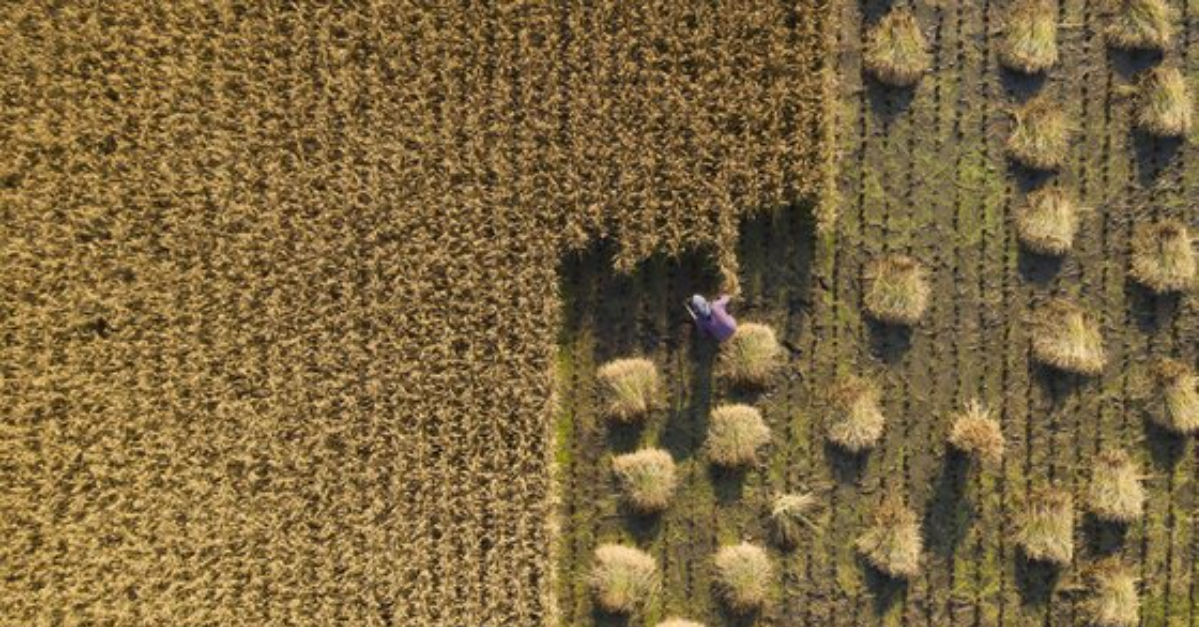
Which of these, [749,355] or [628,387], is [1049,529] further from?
[628,387]

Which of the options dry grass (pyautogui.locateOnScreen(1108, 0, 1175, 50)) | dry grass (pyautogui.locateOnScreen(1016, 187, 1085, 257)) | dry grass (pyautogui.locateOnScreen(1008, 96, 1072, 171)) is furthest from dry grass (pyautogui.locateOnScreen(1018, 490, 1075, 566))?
dry grass (pyautogui.locateOnScreen(1108, 0, 1175, 50))

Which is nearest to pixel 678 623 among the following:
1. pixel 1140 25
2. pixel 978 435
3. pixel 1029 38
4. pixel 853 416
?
pixel 853 416

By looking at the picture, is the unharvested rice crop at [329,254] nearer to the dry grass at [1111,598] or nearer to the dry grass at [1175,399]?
the dry grass at [1175,399]

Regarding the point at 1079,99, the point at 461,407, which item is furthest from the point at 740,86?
the point at 461,407

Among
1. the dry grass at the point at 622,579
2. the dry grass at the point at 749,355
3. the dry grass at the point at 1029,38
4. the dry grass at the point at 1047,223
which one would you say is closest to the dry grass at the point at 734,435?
the dry grass at the point at 749,355

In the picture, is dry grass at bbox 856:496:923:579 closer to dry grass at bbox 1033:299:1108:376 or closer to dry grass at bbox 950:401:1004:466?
dry grass at bbox 950:401:1004:466

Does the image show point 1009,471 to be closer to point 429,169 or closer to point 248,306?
point 429,169
